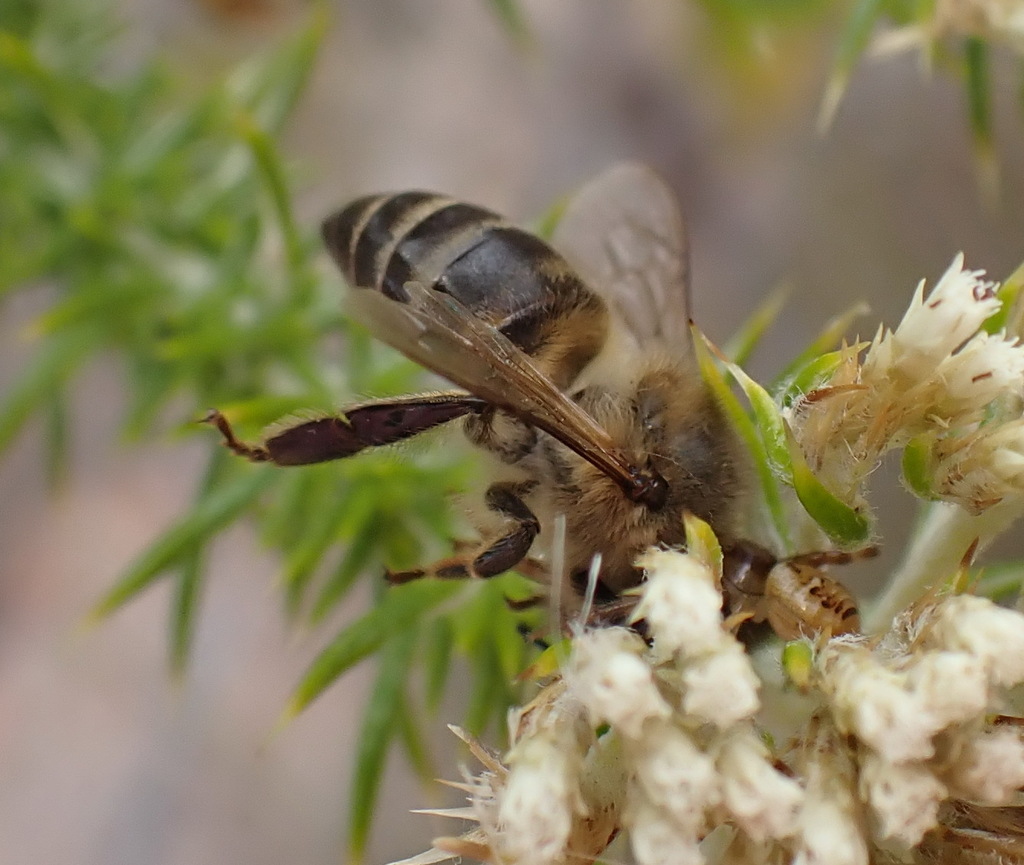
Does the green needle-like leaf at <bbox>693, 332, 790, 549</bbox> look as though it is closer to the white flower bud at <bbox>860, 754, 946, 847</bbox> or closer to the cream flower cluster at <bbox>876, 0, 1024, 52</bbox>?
the white flower bud at <bbox>860, 754, 946, 847</bbox>

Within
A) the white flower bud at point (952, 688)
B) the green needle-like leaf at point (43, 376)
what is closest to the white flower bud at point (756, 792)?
the white flower bud at point (952, 688)

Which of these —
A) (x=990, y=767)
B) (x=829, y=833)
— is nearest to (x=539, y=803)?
(x=829, y=833)

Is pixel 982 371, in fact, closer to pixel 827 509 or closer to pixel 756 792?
pixel 827 509

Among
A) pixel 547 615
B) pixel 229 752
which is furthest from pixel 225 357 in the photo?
pixel 229 752

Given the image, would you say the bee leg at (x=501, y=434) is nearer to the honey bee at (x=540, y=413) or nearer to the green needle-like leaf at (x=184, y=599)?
the honey bee at (x=540, y=413)

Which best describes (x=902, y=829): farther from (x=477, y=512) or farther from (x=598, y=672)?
(x=477, y=512)

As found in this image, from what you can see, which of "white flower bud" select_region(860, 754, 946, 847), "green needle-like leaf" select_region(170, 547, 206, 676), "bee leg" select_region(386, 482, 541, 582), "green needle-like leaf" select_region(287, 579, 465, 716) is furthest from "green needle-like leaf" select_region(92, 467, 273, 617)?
"white flower bud" select_region(860, 754, 946, 847)
